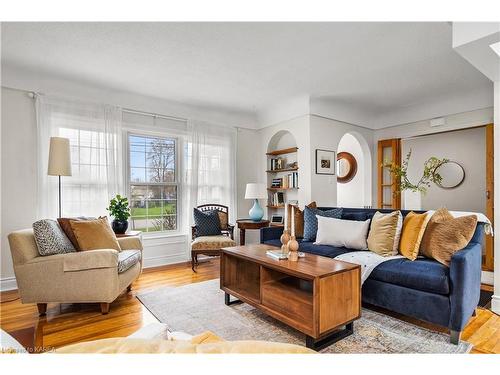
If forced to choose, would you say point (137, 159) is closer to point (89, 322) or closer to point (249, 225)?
point (249, 225)

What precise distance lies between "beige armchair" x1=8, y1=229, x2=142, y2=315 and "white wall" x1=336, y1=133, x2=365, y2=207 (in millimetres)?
4562

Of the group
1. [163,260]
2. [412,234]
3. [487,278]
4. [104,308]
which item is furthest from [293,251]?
[487,278]

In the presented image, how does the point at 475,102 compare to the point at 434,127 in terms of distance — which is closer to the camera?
the point at 475,102

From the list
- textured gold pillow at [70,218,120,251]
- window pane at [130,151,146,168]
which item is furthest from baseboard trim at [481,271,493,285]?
window pane at [130,151,146,168]

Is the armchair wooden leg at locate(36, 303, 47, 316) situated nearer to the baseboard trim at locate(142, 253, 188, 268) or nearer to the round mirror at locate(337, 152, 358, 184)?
the baseboard trim at locate(142, 253, 188, 268)

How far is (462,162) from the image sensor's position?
5.00 meters

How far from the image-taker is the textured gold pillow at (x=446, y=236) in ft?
7.24

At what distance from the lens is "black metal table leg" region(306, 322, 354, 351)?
6.12ft

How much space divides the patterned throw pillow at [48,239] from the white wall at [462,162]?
4858 millimetres

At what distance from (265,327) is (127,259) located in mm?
1472
